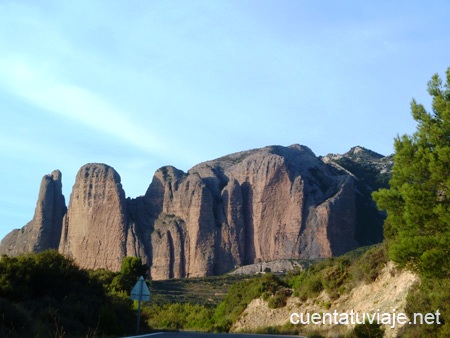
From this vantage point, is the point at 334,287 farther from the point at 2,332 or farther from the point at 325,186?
the point at 325,186

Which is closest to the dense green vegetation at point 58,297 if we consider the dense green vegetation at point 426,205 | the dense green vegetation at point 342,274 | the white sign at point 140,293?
the white sign at point 140,293

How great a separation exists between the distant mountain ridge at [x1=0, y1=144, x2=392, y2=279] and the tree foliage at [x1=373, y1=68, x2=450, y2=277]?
8726 centimetres

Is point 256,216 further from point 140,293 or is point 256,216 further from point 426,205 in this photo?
point 426,205

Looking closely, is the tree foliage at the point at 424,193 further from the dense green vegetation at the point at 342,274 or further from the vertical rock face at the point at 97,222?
the vertical rock face at the point at 97,222

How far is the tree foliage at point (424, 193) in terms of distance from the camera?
17.2m

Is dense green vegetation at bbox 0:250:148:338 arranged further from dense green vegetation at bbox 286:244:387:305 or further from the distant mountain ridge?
the distant mountain ridge

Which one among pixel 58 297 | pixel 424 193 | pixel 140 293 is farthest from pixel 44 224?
pixel 424 193

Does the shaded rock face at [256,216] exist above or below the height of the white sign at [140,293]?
above

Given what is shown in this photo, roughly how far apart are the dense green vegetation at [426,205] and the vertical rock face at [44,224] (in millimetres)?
116692

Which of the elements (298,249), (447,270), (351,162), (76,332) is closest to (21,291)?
(76,332)

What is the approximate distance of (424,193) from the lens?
18094 millimetres

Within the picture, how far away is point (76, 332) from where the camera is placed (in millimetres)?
A: 16531

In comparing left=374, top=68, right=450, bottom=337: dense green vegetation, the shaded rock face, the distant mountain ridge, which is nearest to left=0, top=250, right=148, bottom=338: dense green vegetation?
left=374, top=68, right=450, bottom=337: dense green vegetation

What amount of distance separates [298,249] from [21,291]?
92.3m
